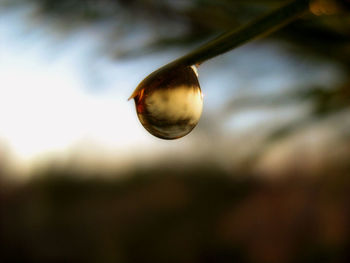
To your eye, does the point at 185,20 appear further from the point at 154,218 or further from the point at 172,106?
the point at 154,218

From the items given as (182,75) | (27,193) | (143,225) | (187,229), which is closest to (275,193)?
(187,229)

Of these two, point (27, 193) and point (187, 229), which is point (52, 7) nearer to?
point (187, 229)

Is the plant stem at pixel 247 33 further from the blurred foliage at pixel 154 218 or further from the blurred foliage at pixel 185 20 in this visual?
the blurred foliage at pixel 154 218

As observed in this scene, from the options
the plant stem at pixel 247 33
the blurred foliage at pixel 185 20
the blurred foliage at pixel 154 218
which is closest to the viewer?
the plant stem at pixel 247 33

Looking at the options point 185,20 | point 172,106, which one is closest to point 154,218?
point 185,20

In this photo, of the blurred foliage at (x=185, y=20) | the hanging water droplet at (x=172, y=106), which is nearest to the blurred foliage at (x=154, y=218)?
the blurred foliage at (x=185, y=20)
